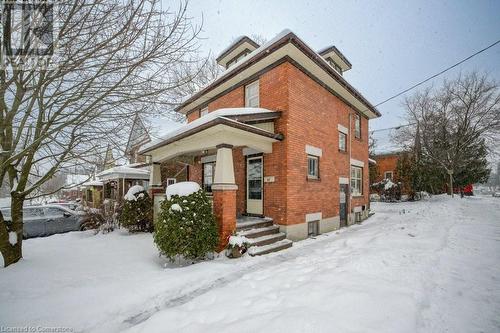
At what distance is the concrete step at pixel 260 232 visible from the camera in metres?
7.01

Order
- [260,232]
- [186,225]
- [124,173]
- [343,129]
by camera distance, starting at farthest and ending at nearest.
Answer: [124,173]
[343,129]
[260,232]
[186,225]

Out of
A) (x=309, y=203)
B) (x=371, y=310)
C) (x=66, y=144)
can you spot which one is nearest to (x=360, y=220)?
(x=309, y=203)

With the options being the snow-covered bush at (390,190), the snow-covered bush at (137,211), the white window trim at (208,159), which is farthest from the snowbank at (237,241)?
the snow-covered bush at (390,190)

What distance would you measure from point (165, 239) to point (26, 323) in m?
2.65

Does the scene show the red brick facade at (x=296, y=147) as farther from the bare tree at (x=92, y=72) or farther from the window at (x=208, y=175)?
the bare tree at (x=92, y=72)

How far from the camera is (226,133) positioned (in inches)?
267

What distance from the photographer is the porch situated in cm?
653

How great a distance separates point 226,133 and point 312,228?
5.40 m

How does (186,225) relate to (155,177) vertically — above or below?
below

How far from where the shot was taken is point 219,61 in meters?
13.7

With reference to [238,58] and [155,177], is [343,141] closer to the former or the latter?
[238,58]

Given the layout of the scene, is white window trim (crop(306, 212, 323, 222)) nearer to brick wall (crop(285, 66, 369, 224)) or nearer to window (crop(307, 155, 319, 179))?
brick wall (crop(285, 66, 369, 224))

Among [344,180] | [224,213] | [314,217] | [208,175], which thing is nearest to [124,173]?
[208,175]

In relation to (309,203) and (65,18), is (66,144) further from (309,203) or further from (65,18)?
(309,203)
